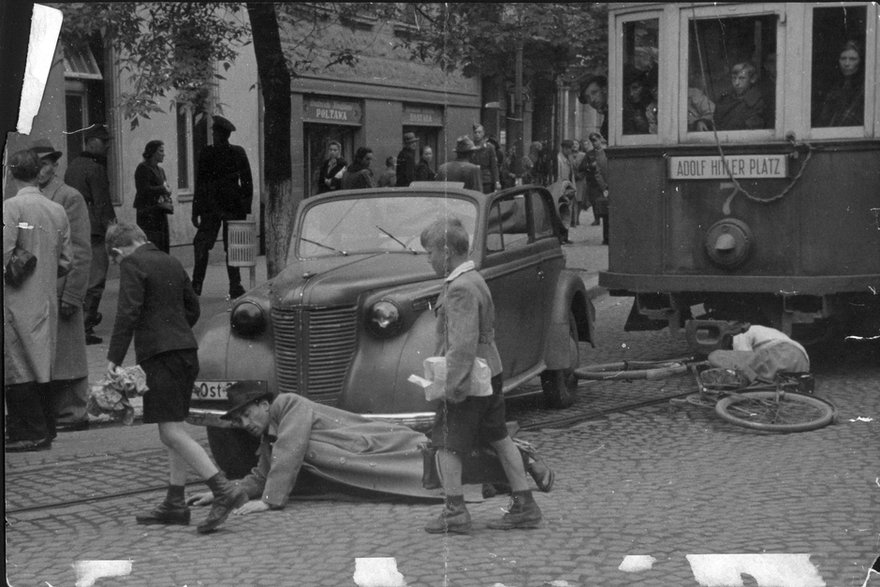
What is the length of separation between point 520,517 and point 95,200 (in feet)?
11.4

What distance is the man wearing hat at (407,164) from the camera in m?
7.98

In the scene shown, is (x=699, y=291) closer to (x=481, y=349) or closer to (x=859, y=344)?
(x=859, y=344)

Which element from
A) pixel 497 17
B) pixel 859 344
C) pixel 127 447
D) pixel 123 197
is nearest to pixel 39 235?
pixel 123 197

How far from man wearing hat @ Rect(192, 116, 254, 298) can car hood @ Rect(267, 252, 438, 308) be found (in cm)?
31

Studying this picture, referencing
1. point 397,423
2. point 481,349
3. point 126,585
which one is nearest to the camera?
point 126,585

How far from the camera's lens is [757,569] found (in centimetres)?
562

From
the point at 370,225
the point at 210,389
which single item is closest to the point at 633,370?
the point at 370,225

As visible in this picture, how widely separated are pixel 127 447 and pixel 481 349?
2752mm

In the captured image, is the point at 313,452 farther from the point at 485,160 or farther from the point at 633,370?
the point at 633,370

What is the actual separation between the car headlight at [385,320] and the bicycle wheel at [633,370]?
252cm

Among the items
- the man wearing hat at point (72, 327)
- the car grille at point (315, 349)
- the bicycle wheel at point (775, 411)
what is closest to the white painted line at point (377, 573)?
the car grille at point (315, 349)

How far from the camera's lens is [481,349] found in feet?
20.7

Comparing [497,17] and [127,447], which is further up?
[497,17]

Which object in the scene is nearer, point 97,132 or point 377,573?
point 377,573
